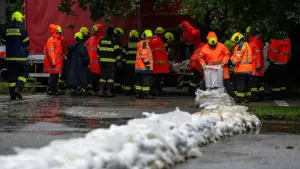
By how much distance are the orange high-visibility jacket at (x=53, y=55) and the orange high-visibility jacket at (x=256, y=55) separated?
5.43m

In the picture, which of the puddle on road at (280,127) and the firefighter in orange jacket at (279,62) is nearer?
the puddle on road at (280,127)

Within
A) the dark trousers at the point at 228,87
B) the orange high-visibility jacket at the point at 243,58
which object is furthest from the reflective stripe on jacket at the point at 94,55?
the orange high-visibility jacket at the point at 243,58

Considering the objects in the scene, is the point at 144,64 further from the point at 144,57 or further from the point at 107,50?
the point at 107,50

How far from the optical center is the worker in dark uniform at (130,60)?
18516 mm

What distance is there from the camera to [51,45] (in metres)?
18.5

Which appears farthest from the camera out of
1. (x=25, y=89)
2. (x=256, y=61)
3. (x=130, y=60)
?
(x=25, y=89)

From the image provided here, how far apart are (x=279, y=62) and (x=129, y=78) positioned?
4.30m

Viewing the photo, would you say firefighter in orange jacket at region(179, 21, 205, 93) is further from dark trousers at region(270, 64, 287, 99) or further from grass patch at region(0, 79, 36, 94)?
grass patch at region(0, 79, 36, 94)

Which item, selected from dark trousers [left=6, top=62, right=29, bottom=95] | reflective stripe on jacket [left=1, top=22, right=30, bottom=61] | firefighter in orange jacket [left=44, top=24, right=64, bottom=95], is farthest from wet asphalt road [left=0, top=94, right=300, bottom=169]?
A: firefighter in orange jacket [left=44, top=24, right=64, bottom=95]

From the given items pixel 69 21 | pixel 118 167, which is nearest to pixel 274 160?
pixel 118 167

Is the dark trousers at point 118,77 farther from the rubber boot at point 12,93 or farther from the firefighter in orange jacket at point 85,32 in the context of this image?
the rubber boot at point 12,93

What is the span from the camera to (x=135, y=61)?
18.2 metres

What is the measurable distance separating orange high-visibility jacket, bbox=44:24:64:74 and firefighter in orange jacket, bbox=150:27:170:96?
260 cm

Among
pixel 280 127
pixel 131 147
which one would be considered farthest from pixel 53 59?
pixel 131 147
